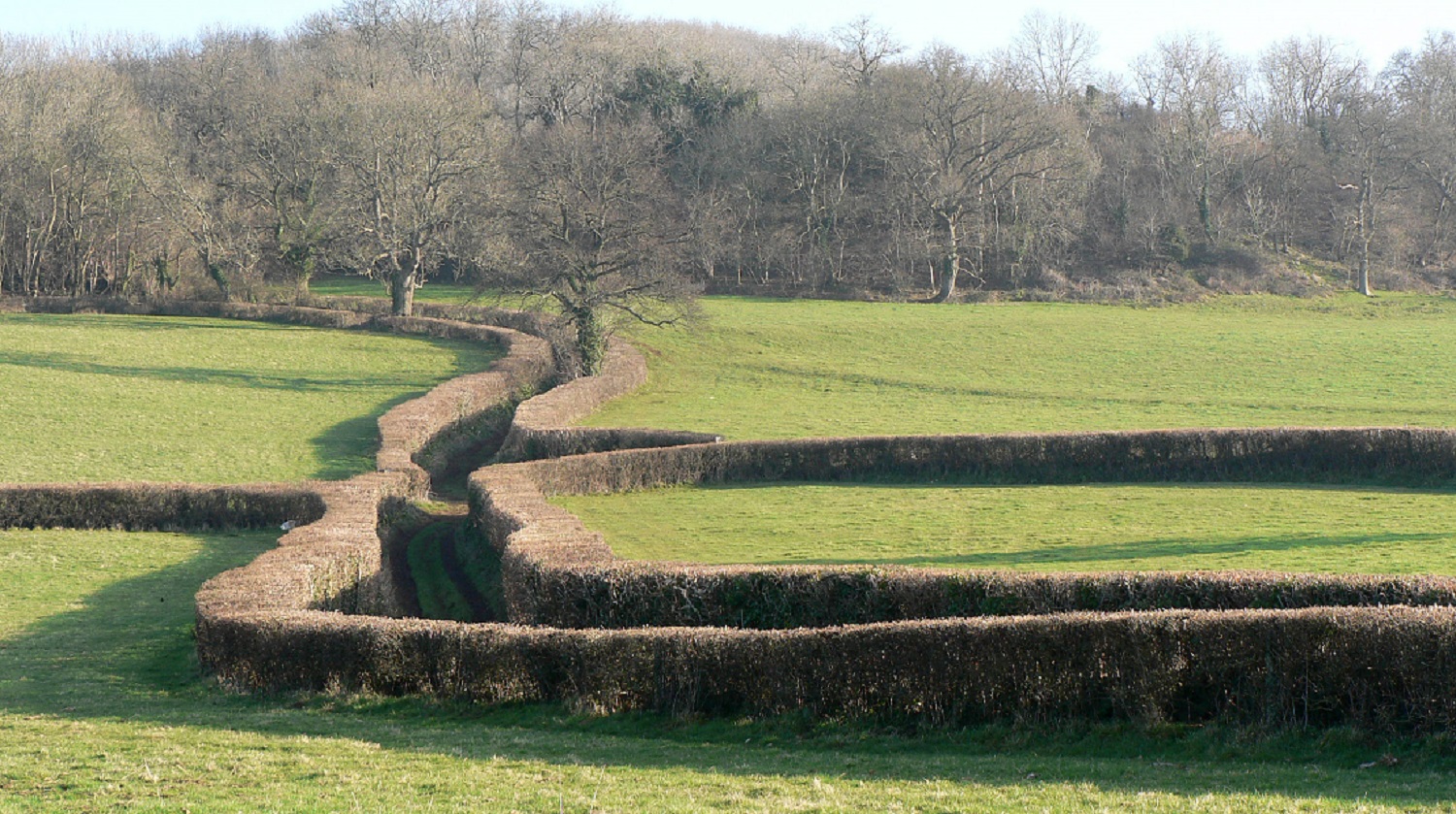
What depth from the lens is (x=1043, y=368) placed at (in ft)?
163

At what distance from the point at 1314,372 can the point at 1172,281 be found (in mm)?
23623

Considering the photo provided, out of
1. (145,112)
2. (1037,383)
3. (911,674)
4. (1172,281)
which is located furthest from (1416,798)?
(145,112)

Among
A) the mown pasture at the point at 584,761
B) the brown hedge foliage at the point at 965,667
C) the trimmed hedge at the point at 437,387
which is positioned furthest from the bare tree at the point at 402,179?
the brown hedge foliage at the point at 965,667

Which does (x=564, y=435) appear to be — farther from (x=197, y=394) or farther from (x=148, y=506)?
(x=197, y=394)

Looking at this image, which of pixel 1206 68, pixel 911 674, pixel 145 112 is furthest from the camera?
pixel 1206 68

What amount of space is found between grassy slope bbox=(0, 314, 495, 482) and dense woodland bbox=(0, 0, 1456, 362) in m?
5.81

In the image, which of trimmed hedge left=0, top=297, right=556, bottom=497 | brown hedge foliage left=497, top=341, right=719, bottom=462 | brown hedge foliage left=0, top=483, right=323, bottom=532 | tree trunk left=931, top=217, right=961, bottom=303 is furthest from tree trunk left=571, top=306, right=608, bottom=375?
tree trunk left=931, top=217, right=961, bottom=303

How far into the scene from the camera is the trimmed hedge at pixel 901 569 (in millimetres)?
15344

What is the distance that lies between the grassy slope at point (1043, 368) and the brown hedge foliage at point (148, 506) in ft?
43.3

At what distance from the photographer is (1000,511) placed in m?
26.1

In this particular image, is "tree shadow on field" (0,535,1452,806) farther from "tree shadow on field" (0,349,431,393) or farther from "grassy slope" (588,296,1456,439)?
"tree shadow on field" (0,349,431,393)

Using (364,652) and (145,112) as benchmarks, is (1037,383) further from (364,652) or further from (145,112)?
(145,112)

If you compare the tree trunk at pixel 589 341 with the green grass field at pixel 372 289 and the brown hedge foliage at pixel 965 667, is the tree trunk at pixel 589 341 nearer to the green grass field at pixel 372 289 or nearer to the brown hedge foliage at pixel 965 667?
the green grass field at pixel 372 289

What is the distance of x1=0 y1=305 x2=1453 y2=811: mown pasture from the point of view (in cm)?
960
